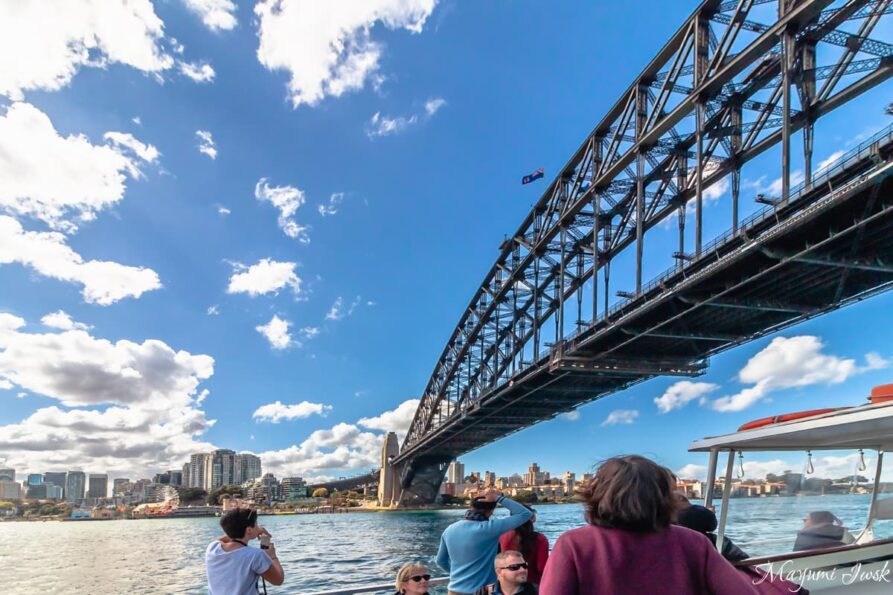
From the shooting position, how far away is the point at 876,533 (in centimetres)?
500

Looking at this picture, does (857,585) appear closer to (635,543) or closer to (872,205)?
(635,543)

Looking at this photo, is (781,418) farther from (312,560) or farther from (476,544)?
(312,560)

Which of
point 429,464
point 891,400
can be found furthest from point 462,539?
point 429,464

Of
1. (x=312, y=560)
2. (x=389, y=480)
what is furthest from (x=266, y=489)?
(x=312, y=560)

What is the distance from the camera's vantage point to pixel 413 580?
3.39 meters

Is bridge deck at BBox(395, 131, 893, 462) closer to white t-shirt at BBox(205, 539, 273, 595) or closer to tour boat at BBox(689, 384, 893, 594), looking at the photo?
tour boat at BBox(689, 384, 893, 594)

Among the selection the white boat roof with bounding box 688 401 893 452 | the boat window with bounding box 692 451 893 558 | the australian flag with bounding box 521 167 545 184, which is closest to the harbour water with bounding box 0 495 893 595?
the boat window with bounding box 692 451 893 558

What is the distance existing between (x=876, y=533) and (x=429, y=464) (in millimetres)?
80540

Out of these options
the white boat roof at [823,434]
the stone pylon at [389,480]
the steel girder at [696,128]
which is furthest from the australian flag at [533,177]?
the stone pylon at [389,480]

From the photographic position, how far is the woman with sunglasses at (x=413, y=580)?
339 cm

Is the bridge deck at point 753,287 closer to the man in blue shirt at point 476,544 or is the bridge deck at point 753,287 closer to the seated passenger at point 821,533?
the seated passenger at point 821,533

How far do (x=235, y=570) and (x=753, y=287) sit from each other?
22926 mm

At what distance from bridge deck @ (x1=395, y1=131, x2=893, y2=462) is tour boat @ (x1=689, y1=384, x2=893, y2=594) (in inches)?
565

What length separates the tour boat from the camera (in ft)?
12.2
